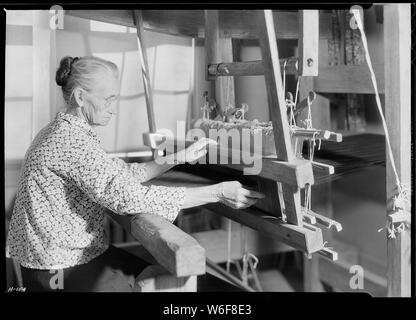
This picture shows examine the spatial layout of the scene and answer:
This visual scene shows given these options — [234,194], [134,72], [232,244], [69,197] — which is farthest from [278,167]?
[232,244]

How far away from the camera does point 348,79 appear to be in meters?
1.60

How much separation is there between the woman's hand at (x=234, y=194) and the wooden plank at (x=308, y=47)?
1.02 feet

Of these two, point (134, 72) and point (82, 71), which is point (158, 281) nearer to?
point (82, 71)

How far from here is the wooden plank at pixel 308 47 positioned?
3.40 feet

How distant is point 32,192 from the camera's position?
1159 mm

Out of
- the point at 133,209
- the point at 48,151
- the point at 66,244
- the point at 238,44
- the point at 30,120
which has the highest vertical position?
the point at 238,44

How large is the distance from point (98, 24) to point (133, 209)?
1058 mm

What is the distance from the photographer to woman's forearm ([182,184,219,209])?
43.5 inches

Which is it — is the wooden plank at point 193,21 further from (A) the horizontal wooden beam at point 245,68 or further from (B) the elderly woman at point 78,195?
(B) the elderly woman at point 78,195

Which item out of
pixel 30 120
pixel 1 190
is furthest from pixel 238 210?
pixel 30 120

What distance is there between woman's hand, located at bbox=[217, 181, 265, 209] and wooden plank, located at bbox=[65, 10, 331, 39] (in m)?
0.63

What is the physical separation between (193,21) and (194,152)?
0.57m

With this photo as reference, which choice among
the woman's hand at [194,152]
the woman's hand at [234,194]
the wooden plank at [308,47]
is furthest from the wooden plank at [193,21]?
the woman's hand at [234,194]
